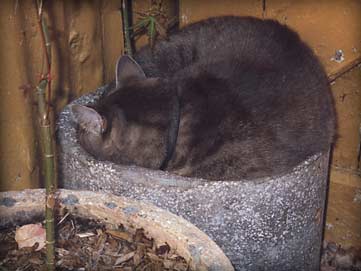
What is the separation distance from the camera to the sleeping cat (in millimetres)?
2102

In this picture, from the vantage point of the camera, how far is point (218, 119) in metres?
2.15

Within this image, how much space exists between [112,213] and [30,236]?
23 centimetres

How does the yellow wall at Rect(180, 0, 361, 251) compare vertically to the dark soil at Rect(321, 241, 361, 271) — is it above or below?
above

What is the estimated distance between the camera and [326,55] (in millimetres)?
2480

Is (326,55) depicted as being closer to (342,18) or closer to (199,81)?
(342,18)

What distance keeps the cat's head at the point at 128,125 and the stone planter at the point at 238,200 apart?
89 mm

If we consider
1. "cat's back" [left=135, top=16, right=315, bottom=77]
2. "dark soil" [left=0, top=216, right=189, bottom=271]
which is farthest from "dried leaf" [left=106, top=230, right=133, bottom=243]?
"cat's back" [left=135, top=16, right=315, bottom=77]

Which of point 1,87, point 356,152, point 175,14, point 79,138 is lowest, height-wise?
point 356,152

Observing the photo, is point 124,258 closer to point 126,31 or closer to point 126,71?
point 126,71

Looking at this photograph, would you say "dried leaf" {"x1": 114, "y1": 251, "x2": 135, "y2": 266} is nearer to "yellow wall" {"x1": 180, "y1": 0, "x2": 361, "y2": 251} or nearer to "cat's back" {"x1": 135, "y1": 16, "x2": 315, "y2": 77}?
"cat's back" {"x1": 135, "y1": 16, "x2": 315, "y2": 77}

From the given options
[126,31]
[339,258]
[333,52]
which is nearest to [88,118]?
[126,31]

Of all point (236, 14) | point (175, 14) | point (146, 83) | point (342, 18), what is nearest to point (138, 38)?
point (175, 14)

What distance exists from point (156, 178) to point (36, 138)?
0.63 meters

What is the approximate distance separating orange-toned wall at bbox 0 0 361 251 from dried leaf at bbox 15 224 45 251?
0.64 metres
